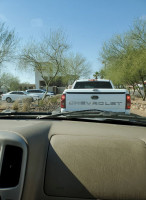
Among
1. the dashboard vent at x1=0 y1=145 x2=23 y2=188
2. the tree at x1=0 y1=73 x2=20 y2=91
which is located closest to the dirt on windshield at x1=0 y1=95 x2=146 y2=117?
the dashboard vent at x1=0 y1=145 x2=23 y2=188

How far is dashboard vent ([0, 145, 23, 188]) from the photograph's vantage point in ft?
5.90

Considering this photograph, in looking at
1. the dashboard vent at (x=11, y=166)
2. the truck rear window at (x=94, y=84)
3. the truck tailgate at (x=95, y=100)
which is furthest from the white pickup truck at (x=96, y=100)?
the dashboard vent at (x=11, y=166)

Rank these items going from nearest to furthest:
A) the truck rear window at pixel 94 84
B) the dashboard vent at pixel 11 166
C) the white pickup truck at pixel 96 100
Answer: the dashboard vent at pixel 11 166, the white pickup truck at pixel 96 100, the truck rear window at pixel 94 84

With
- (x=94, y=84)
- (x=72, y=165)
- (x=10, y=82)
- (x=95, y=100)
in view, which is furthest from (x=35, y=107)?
(x=10, y=82)

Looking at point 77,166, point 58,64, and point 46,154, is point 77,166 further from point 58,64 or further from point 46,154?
point 58,64

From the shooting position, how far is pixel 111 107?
21.2 feet

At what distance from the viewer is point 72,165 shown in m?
2.06

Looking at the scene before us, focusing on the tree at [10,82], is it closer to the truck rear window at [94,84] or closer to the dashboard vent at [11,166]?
the truck rear window at [94,84]

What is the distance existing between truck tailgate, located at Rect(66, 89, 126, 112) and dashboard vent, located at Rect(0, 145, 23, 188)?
4.66 m

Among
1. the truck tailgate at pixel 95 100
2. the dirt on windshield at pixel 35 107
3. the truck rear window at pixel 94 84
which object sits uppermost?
the truck rear window at pixel 94 84

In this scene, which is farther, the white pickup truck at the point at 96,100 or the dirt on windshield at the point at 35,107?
the dirt on windshield at the point at 35,107

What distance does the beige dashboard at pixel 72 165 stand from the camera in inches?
73.8

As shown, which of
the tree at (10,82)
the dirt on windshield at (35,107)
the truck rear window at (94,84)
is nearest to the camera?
the truck rear window at (94,84)

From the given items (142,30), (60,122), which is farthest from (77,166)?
(142,30)
